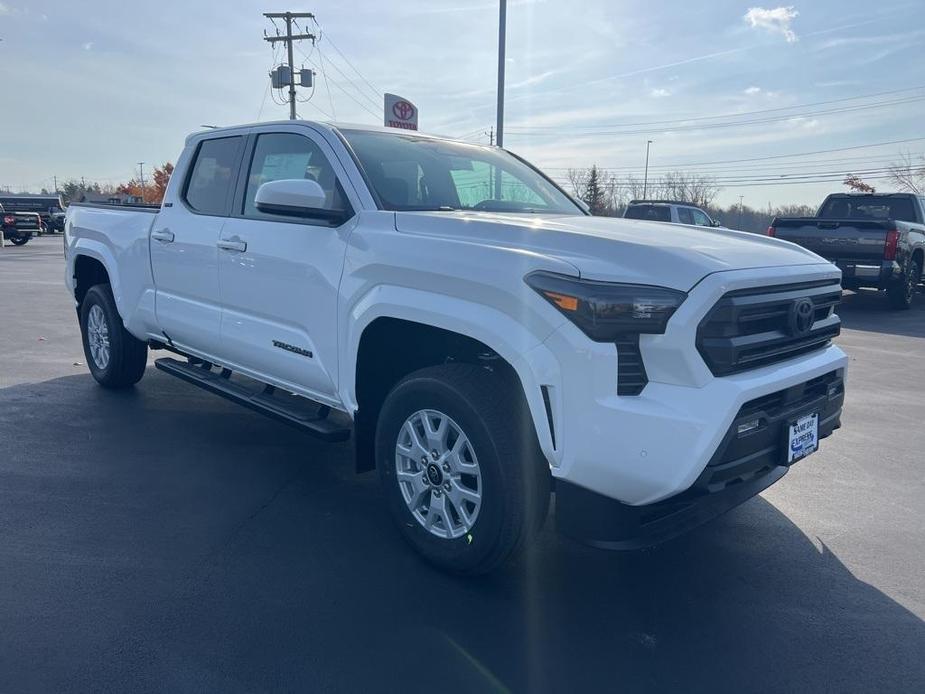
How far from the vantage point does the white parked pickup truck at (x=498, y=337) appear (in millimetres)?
2793

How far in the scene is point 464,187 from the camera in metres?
4.46

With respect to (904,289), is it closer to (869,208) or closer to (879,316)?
(879,316)

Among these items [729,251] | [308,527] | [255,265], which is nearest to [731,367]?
[729,251]

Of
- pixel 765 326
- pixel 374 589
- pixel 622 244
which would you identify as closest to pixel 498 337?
pixel 622 244

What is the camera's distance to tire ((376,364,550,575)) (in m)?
3.08

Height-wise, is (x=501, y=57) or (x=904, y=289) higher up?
(x=501, y=57)

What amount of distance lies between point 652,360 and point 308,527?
2.09 metres

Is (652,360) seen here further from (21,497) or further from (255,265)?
(21,497)

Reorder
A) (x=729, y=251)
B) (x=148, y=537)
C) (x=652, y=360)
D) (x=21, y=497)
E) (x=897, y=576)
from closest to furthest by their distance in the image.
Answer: (x=652, y=360) < (x=729, y=251) < (x=897, y=576) < (x=148, y=537) < (x=21, y=497)

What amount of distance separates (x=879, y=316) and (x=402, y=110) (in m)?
8.98

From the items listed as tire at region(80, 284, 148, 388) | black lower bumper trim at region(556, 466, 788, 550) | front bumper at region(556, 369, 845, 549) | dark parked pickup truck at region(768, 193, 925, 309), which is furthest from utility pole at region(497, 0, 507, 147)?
black lower bumper trim at region(556, 466, 788, 550)

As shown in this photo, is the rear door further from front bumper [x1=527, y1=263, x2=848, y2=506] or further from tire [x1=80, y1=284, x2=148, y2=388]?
front bumper [x1=527, y1=263, x2=848, y2=506]

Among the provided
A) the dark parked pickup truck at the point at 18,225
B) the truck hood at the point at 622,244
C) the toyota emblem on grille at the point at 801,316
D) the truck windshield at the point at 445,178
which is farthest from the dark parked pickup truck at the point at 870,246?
the dark parked pickup truck at the point at 18,225

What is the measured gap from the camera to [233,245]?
454 cm
